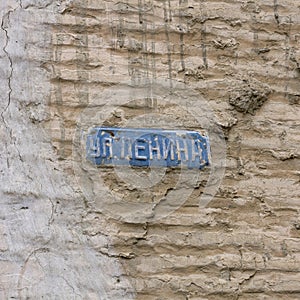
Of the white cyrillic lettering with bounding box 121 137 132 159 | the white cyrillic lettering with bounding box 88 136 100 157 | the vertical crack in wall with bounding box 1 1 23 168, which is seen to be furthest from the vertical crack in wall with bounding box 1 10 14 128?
the white cyrillic lettering with bounding box 121 137 132 159

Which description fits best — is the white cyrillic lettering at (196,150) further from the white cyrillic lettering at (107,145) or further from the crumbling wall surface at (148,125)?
the white cyrillic lettering at (107,145)

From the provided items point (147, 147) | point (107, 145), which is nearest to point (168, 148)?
point (147, 147)

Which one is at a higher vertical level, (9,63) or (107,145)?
(9,63)

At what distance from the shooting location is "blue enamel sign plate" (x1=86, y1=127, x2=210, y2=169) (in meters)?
2.19

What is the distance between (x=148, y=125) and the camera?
7.40 ft

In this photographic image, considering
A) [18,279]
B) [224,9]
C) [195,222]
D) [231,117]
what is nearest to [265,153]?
[231,117]

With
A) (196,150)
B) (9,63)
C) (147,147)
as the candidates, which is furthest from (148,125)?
(9,63)

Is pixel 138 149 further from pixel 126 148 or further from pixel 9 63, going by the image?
pixel 9 63

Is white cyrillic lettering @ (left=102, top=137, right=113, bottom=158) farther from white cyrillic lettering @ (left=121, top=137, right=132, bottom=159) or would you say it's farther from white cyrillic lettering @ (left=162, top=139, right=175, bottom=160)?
white cyrillic lettering @ (left=162, top=139, right=175, bottom=160)

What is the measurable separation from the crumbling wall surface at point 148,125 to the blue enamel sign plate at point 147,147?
0.04 m

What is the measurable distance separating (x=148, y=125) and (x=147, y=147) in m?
0.09

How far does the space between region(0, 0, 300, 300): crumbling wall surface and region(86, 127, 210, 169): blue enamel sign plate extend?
0.04 meters

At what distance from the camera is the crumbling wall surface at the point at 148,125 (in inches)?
81.0

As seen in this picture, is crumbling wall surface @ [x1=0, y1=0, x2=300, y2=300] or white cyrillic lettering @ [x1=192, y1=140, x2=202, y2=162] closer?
crumbling wall surface @ [x1=0, y1=0, x2=300, y2=300]
